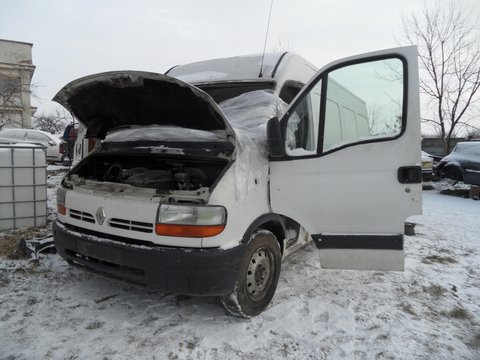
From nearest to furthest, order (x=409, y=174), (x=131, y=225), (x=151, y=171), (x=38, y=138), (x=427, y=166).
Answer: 1. (x=131, y=225)
2. (x=409, y=174)
3. (x=151, y=171)
4. (x=427, y=166)
5. (x=38, y=138)

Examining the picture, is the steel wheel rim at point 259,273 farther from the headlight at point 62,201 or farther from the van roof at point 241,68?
the van roof at point 241,68

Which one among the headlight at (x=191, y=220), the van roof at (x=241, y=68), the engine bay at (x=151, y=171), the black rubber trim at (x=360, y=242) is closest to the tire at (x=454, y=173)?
the van roof at (x=241, y=68)

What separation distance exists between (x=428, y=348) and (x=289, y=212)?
151 centimetres

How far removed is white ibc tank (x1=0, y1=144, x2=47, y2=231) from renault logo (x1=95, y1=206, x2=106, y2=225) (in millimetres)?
3120

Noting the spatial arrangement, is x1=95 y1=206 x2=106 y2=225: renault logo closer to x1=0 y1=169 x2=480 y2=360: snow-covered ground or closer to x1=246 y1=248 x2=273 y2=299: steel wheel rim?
x1=0 y1=169 x2=480 y2=360: snow-covered ground

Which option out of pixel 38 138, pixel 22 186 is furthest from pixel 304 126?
pixel 38 138

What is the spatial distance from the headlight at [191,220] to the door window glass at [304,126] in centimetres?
95

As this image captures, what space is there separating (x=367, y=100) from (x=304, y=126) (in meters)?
0.63

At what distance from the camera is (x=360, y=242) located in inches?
124

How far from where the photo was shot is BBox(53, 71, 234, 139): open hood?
2945 millimetres

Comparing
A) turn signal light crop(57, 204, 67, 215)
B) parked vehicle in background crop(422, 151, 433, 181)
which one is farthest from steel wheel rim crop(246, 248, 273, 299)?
parked vehicle in background crop(422, 151, 433, 181)

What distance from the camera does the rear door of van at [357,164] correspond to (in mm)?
2988

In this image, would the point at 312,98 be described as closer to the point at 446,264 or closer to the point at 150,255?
the point at 150,255

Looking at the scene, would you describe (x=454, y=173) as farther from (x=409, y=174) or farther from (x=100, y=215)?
(x=100, y=215)
